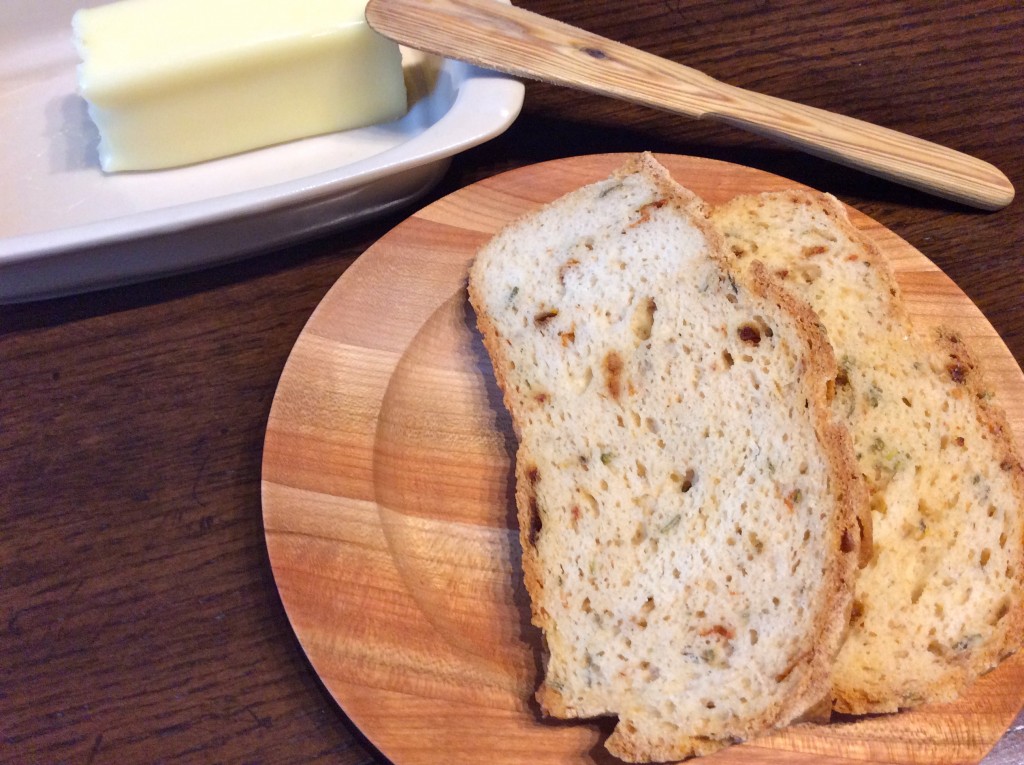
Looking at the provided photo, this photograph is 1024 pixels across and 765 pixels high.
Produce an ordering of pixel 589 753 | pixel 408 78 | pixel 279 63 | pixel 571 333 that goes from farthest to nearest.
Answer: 1. pixel 408 78
2. pixel 279 63
3. pixel 571 333
4. pixel 589 753

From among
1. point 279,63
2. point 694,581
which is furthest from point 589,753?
point 279,63

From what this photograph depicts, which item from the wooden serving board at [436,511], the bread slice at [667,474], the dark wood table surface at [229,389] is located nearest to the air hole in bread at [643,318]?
the bread slice at [667,474]

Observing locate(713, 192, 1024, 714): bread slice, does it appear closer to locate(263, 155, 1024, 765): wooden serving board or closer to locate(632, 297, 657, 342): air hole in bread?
locate(263, 155, 1024, 765): wooden serving board

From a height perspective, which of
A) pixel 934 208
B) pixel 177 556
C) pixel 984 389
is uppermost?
pixel 934 208

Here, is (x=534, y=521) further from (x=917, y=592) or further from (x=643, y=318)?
(x=917, y=592)

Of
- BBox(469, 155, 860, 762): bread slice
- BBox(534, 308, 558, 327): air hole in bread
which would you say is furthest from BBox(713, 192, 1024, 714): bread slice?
BBox(534, 308, 558, 327): air hole in bread

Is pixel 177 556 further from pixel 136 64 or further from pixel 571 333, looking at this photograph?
pixel 136 64
